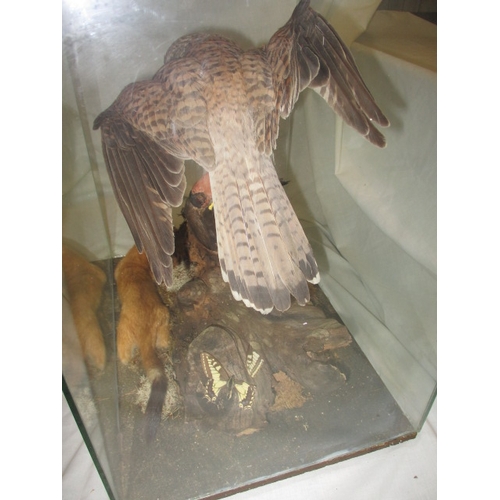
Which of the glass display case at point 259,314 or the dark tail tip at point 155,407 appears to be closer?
the glass display case at point 259,314

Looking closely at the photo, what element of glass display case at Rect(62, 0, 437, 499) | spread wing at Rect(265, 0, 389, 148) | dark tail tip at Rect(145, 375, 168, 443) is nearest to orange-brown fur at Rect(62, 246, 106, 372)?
glass display case at Rect(62, 0, 437, 499)

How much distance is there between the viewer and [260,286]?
2.49 ft

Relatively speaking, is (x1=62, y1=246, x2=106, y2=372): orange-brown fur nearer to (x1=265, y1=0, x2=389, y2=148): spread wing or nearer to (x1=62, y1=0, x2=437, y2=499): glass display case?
(x1=62, y1=0, x2=437, y2=499): glass display case

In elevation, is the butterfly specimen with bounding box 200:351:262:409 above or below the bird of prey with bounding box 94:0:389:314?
below

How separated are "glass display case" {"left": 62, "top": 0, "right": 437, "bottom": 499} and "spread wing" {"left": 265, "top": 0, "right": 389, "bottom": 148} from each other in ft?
0.21

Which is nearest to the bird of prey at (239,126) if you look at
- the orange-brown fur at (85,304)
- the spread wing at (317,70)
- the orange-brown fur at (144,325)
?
the spread wing at (317,70)

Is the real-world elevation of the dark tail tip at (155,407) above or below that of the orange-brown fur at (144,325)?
below

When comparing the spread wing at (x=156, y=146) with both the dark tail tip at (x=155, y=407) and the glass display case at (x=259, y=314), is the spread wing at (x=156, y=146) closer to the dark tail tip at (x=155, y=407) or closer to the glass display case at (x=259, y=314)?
the glass display case at (x=259, y=314)

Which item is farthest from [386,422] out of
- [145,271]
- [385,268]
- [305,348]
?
[145,271]

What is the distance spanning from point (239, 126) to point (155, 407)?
60 centimetres

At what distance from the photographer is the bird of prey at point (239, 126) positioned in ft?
2.43

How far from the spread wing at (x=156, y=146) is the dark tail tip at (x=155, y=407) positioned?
0.30 metres

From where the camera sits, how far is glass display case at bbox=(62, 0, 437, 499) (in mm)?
776

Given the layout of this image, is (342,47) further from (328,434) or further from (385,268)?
(328,434)
